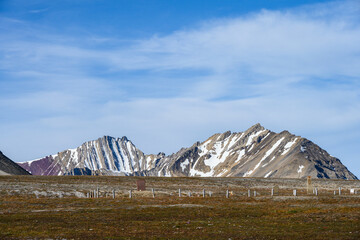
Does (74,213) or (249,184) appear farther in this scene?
(249,184)

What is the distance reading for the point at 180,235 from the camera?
32406 mm

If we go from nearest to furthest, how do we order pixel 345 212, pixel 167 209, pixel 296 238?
pixel 296 238 < pixel 345 212 < pixel 167 209

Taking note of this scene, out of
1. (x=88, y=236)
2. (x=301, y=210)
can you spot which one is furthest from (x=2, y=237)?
(x=301, y=210)

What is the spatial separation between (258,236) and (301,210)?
67.8 ft

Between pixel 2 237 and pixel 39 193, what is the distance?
54487 mm

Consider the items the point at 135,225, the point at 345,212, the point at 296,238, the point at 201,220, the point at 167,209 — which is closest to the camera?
the point at 296,238

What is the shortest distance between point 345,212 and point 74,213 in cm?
2772

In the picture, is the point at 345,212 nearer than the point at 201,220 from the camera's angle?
No

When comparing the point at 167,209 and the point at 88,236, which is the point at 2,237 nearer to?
the point at 88,236

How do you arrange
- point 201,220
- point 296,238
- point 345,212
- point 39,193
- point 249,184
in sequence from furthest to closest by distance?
point 249,184, point 39,193, point 345,212, point 201,220, point 296,238

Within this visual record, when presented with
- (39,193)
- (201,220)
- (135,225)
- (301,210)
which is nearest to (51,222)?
(135,225)

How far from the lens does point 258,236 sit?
31.4m

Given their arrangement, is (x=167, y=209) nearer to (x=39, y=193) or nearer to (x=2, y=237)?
(x=2, y=237)

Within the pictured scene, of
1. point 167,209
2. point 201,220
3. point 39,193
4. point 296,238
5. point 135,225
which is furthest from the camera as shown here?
point 39,193
